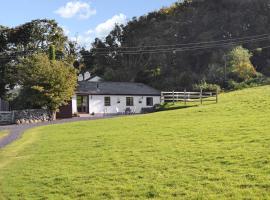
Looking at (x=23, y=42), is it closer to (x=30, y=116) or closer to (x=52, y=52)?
(x=52, y=52)

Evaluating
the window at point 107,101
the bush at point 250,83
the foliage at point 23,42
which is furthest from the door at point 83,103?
the bush at point 250,83

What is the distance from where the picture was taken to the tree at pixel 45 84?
137 ft

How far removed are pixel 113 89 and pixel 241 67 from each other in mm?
17964

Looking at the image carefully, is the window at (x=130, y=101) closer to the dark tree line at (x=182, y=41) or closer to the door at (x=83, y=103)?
the door at (x=83, y=103)

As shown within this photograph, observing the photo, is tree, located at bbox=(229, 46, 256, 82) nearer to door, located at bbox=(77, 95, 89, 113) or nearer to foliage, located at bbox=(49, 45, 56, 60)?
door, located at bbox=(77, 95, 89, 113)

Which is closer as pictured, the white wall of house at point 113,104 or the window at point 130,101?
the white wall of house at point 113,104

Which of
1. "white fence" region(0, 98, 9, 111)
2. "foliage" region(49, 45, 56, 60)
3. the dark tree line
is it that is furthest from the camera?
the dark tree line

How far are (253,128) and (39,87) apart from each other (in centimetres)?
2708

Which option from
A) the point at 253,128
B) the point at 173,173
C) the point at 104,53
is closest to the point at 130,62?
the point at 104,53

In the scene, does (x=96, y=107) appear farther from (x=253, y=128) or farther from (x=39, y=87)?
(x=253, y=128)

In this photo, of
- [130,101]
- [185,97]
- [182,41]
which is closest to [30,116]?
[185,97]

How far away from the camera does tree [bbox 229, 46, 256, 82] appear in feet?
201

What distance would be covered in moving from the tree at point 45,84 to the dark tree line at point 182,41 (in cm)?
2390

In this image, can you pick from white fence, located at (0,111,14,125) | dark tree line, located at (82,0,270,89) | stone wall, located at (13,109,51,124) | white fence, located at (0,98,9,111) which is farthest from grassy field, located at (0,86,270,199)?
dark tree line, located at (82,0,270,89)
